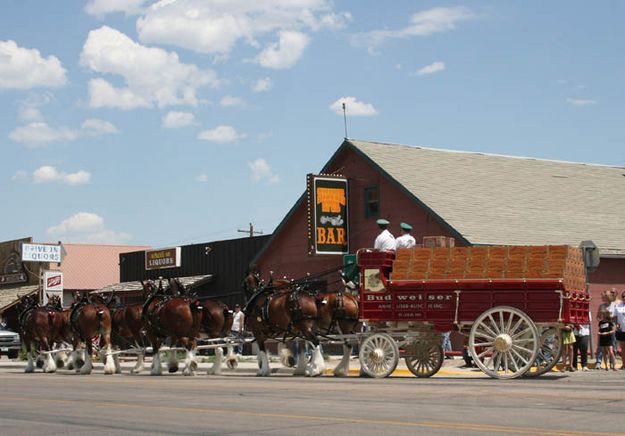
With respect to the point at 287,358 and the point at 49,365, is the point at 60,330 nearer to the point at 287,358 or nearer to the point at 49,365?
the point at 49,365

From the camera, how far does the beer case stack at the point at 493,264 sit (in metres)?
18.7

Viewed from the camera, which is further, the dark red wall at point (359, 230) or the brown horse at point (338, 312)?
the dark red wall at point (359, 230)

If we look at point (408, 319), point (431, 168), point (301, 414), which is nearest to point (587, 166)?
point (431, 168)

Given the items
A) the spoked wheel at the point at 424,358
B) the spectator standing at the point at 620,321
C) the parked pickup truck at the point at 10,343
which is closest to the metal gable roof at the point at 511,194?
the spectator standing at the point at 620,321

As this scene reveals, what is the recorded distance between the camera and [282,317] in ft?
77.5

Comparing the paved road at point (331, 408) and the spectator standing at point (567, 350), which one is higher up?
the spectator standing at point (567, 350)

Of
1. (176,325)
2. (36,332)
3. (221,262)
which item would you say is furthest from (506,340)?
(221,262)

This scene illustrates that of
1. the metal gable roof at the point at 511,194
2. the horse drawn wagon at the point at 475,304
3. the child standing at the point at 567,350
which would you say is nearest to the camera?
the horse drawn wagon at the point at 475,304

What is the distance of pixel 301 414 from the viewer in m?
12.9

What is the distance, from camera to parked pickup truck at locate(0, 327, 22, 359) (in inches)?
1704

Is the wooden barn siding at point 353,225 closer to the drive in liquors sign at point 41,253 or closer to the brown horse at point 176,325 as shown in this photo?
the brown horse at point 176,325

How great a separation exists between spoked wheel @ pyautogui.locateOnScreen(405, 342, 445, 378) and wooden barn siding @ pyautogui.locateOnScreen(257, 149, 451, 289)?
34.1ft

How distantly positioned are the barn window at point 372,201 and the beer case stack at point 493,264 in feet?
45.5

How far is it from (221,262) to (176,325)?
17.7 meters
